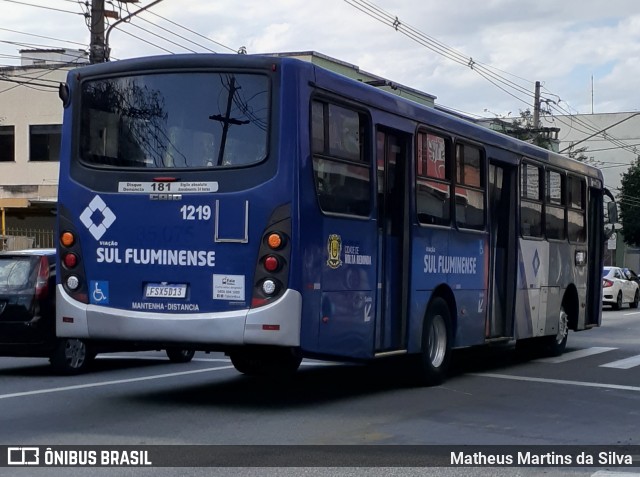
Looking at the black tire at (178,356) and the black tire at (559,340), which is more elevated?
the black tire at (559,340)

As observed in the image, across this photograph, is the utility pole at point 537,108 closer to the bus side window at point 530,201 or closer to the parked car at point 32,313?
the bus side window at point 530,201

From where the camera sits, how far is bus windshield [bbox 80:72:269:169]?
9.78m

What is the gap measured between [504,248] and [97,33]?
35.3 ft

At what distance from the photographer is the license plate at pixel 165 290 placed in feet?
32.3

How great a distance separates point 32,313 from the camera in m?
13.0

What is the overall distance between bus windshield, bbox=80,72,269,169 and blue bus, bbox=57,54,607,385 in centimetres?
1

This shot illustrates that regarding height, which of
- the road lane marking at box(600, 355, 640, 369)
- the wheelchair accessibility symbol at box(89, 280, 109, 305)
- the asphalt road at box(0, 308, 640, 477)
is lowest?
→ the asphalt road at box(0, 308, 640, 477)

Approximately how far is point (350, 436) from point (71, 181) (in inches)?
152

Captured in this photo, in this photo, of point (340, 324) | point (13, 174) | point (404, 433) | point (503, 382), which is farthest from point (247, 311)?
point (13, 174)

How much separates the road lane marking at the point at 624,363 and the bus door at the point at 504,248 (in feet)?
6.14

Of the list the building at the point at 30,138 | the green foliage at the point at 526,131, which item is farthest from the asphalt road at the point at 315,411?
the green foliage at the point at 526,131

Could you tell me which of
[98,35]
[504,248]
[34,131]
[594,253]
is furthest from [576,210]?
[34,131]

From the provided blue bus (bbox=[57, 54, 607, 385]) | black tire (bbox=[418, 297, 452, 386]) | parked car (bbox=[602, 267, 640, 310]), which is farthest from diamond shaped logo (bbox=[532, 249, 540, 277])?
parked car (bbox=[602, 267, 640, 310])

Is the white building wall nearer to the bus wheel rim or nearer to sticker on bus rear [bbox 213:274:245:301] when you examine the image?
the bus wheel rim
